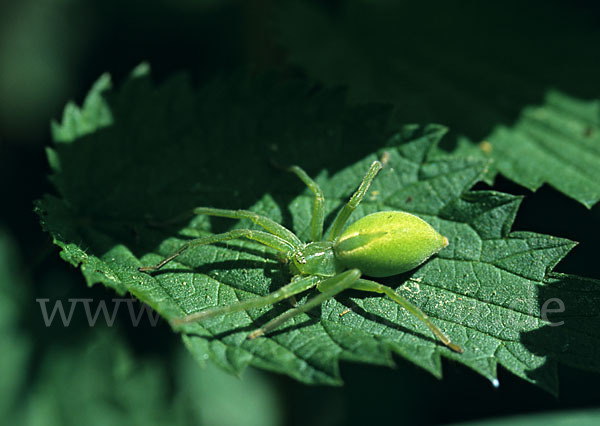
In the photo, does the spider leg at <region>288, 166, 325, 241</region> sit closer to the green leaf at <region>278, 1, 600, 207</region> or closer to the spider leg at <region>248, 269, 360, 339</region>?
the spider leg at <region>248, 269, 360, 339</region>

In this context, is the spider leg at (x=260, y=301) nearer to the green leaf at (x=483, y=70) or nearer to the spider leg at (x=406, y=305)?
the spider leg at (x=406, y=305)

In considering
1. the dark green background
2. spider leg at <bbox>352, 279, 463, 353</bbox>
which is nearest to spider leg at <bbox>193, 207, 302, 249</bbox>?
spider leg at <bbox>352, 279, 463, 353</bbox>

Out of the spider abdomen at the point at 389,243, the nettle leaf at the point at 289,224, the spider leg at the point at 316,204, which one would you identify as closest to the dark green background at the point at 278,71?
the nettle leaf at the point at 289,224

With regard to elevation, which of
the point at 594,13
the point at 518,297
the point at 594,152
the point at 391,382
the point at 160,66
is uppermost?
the point at 160,66

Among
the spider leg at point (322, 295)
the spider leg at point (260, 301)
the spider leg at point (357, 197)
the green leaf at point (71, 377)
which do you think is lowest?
the green leaf at point (71, 377)

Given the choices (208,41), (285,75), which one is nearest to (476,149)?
(285,75)

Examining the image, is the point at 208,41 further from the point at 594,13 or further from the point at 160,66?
the point at 594,13

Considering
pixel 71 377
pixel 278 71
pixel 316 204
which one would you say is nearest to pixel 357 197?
pixel 316 204
